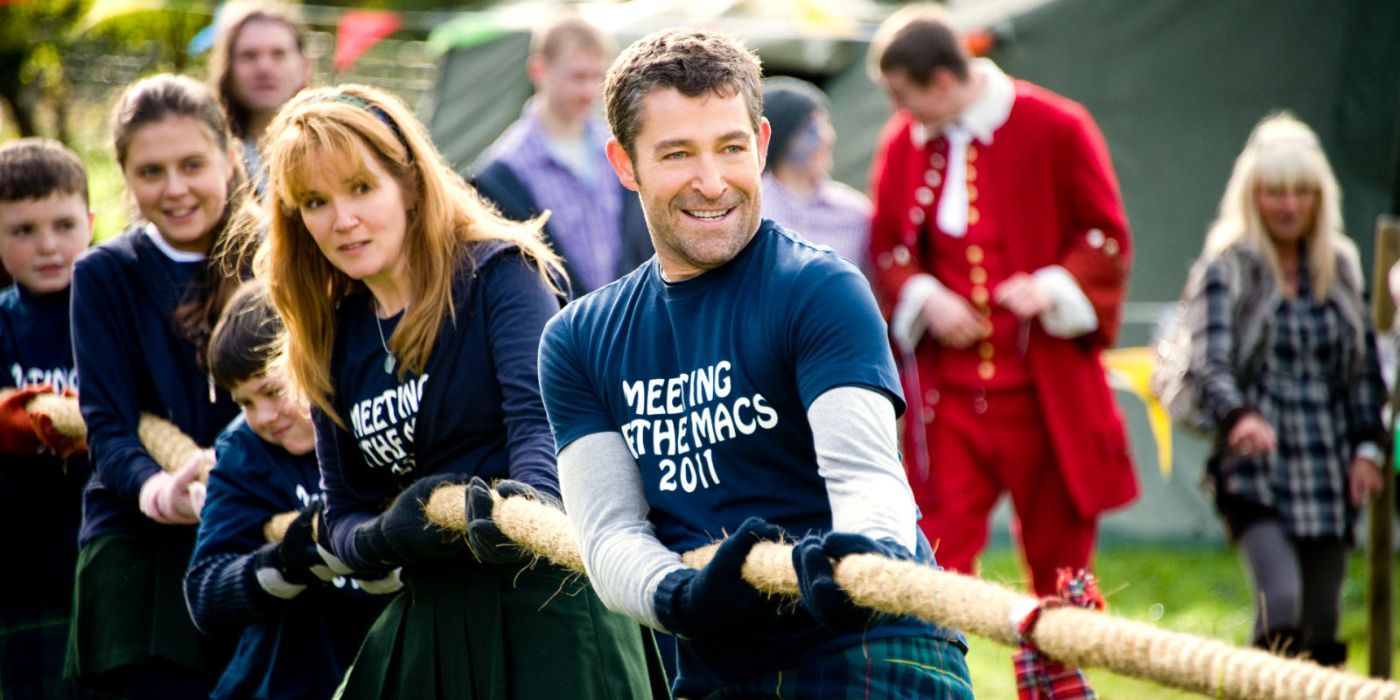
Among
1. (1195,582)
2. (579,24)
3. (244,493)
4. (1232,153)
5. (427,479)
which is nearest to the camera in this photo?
(427,479)

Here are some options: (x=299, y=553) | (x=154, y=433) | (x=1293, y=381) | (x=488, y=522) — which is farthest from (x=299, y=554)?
(x=1293, y=381)

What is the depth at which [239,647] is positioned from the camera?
3719 millimetres

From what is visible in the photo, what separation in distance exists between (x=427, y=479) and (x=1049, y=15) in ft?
20.3

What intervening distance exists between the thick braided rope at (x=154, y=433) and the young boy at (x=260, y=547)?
0.46 feet

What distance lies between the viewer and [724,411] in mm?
2463

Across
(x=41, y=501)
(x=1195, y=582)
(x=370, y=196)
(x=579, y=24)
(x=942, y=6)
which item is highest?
(x=942, y=6)

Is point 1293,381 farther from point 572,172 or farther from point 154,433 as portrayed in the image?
point 154,433

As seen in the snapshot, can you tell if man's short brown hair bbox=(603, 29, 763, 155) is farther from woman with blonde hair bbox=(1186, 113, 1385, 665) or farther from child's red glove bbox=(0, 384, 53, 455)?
woman with blonde hair bbox=(1186, 113, 1385, 665)

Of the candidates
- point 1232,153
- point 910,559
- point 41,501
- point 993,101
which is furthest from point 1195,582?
point 910,559

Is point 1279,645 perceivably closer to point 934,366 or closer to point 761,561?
point 934,366

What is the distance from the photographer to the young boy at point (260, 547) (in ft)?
11.6

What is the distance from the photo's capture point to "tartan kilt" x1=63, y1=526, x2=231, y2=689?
13.0 feet

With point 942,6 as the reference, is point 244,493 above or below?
below

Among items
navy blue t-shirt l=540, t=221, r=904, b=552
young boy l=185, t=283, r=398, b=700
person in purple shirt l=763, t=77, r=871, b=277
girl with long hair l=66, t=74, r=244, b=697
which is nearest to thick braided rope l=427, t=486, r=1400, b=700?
navy blue t-shirt l=540, t=221, r=904, b=552
